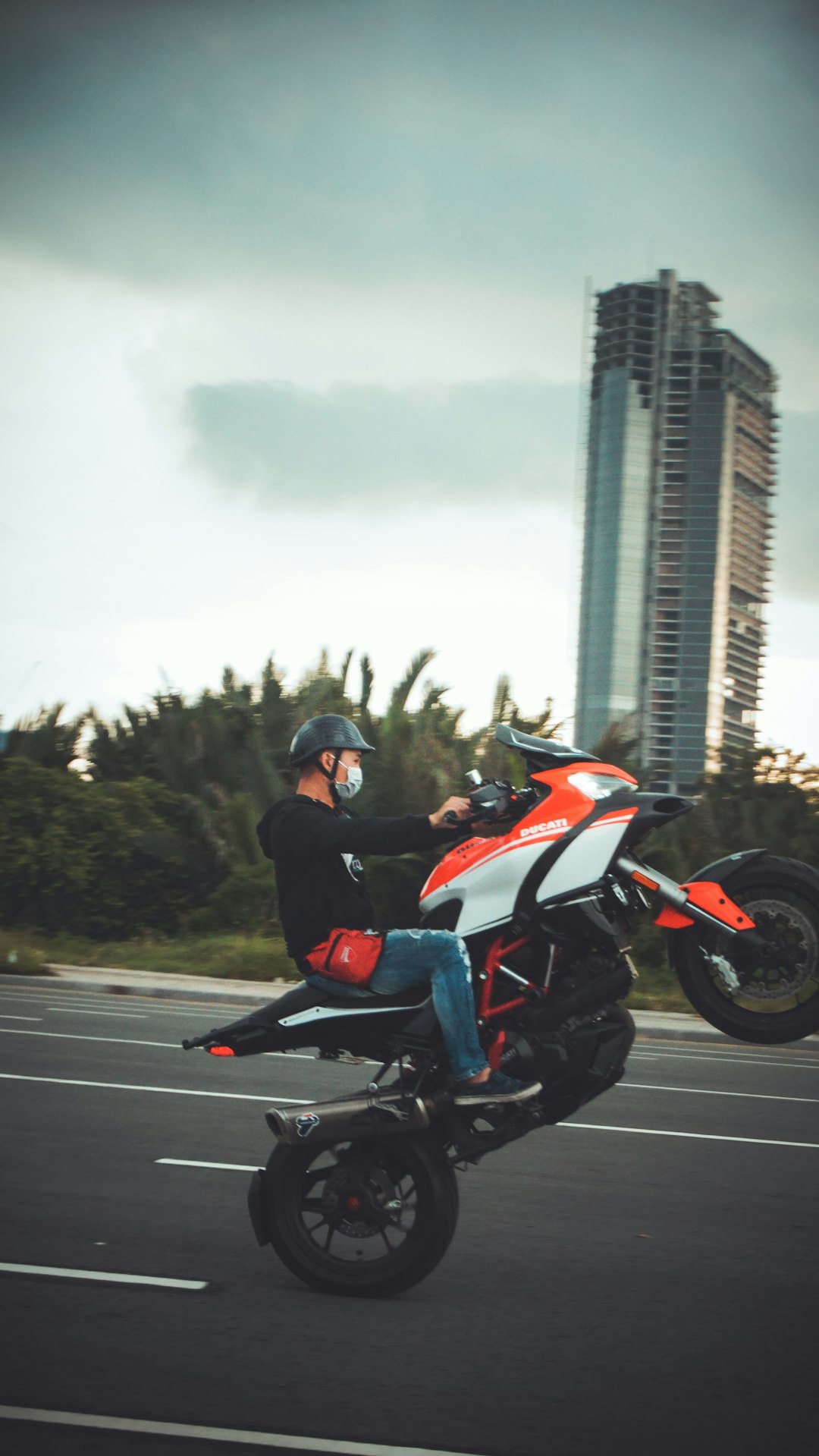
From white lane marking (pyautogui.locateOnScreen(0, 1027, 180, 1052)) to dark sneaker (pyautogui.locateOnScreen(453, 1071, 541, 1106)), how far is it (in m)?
7.22

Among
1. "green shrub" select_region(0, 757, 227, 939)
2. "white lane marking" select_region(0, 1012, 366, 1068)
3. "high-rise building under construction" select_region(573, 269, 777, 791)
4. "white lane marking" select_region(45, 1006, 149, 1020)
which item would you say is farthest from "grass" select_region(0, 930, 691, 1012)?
"high-rise building under construction" select_region(573, 269, 777, 791)

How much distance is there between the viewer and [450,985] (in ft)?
16.6

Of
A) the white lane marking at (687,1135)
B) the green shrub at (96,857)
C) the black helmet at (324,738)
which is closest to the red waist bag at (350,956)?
the black helmet at (324,738)

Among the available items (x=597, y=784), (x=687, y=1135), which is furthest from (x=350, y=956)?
(x=687, y=1135)

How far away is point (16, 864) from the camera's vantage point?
22562mm

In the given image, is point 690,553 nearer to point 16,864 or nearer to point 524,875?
point 16,864

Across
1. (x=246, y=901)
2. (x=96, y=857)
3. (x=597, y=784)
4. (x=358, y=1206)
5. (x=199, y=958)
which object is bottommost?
(x=199, y=958)

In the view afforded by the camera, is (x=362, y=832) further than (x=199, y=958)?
No

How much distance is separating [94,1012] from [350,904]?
10.1 meters

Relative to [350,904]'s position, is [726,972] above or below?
below

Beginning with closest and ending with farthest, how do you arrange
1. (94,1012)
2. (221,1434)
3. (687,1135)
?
(221,1434)
(687,1135)
(94,1012)

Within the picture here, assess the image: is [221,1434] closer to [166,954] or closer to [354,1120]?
[354,1120]

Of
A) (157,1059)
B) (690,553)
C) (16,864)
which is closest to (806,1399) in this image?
(157,1059)

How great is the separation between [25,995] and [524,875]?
12.5 meters
